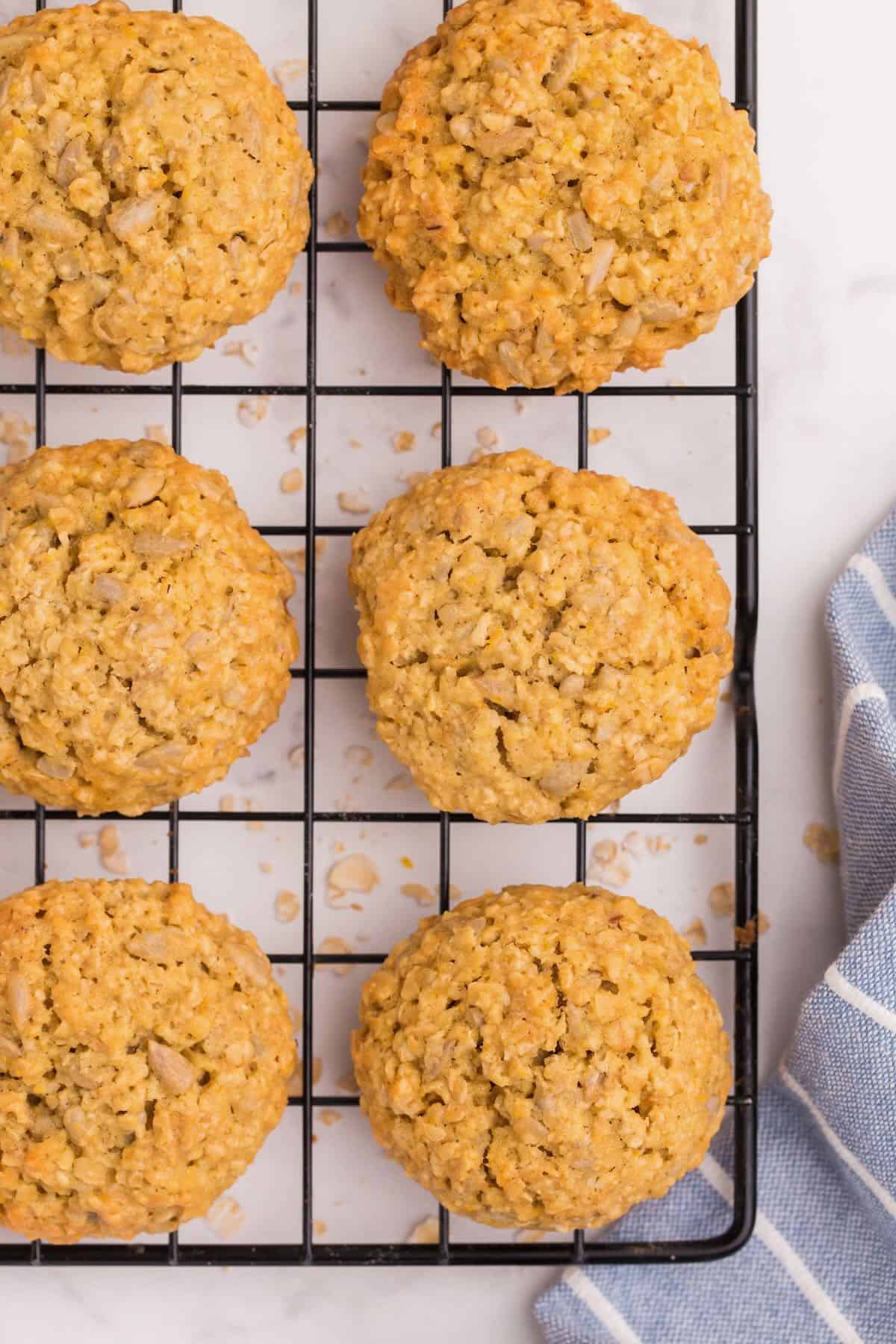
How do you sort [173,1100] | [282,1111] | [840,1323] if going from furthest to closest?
1. [840,1323]
2. [282,1111]
3. [173,1100]

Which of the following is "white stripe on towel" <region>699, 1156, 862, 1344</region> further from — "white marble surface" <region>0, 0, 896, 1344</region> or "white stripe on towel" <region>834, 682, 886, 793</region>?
"white stripe on towel" <region>834, 682, 886, 793</region>

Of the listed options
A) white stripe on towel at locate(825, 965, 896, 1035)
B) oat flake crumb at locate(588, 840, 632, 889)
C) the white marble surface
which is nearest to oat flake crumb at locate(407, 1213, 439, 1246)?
the white marble surface

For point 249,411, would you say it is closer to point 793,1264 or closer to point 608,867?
point 608,867

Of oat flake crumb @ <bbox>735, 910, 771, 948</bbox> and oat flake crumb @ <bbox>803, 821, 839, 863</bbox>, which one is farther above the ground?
oat flake crumb @ <bbox>803, 821, 839, 863</bbox>

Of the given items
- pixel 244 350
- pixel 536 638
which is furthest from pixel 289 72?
pixel 536 638

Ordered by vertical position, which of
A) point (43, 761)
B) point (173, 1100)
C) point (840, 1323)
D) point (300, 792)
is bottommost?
point (840, 1323)

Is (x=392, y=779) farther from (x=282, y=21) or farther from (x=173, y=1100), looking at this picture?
(x=282, y=21)

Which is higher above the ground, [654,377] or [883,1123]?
[654,377]

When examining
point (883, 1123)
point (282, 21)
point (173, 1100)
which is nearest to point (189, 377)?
point (282, 21)
